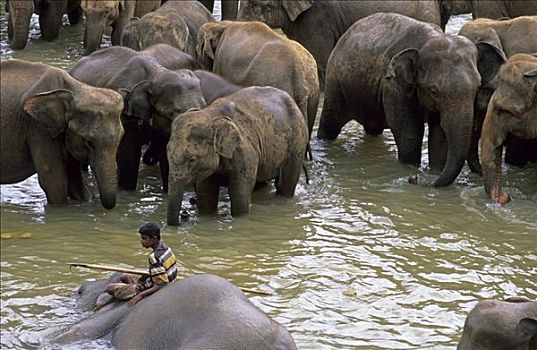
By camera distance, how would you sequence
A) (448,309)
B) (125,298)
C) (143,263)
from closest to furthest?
(125,298)
(448,309)
(143,263)

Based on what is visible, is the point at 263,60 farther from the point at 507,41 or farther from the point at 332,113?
the point at 507,41

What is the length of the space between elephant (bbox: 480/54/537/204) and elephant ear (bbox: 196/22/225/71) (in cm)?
335

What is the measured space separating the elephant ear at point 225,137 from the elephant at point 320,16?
17.6 ft

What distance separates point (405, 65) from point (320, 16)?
399 cm

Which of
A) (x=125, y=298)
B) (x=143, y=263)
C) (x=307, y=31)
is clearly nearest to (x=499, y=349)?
(x=125, y=298)

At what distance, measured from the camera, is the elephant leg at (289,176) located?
11.0 m

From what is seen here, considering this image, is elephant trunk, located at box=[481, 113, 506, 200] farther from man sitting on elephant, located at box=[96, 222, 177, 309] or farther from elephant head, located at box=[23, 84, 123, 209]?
man sitting on elephant, located at box=[96, 222, 177, 309]

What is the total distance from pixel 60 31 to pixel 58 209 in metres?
7.94

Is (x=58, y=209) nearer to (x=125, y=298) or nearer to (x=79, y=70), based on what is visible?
(x=79, y=70)

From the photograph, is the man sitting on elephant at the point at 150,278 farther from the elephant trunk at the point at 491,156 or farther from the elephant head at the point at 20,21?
the elephant head at the point at 20,21

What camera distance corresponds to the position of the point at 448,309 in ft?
28.3

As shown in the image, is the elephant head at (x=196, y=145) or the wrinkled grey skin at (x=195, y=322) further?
the elephant head at (x=196, y=145)

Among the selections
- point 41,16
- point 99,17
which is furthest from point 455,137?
point 41,16

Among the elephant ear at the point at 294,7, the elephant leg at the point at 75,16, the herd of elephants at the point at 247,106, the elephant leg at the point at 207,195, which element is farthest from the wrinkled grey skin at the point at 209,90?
the elephant leg at the point at 75,16
